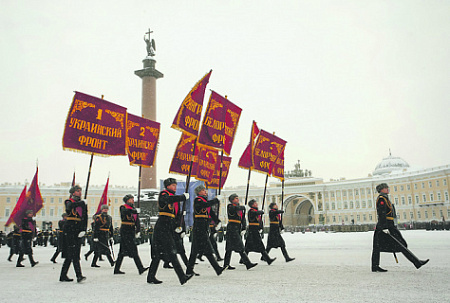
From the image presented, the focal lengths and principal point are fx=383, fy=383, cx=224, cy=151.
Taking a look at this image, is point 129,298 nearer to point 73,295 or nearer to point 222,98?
point 73,295

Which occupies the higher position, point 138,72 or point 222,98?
point 138,72

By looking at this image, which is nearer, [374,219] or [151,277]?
[151,277]

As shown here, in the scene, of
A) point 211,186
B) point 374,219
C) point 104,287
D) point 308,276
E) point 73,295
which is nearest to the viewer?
point 73,295

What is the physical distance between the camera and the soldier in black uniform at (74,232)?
276 inches

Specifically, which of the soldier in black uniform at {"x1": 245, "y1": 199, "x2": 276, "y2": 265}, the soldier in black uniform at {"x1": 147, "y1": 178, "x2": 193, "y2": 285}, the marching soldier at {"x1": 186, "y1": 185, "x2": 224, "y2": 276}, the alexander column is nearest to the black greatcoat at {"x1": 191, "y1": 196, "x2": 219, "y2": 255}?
the marching soldier at {"x1": 186, "y1": 185, "x2": 224, "y2": 276}

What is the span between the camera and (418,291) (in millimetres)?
5133

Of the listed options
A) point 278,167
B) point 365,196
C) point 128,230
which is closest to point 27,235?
point 128,230

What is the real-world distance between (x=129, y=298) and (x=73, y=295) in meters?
0.96

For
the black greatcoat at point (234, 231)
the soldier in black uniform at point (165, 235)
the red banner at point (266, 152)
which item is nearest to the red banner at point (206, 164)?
the red banner at point (266, 152)

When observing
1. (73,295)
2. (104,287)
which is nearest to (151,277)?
(104,287)

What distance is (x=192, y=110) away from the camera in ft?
37.2

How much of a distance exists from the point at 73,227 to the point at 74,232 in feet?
0.36

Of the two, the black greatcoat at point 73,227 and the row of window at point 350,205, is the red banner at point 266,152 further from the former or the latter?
the row of window at point 350,205

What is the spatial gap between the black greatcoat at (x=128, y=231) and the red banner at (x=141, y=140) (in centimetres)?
388
